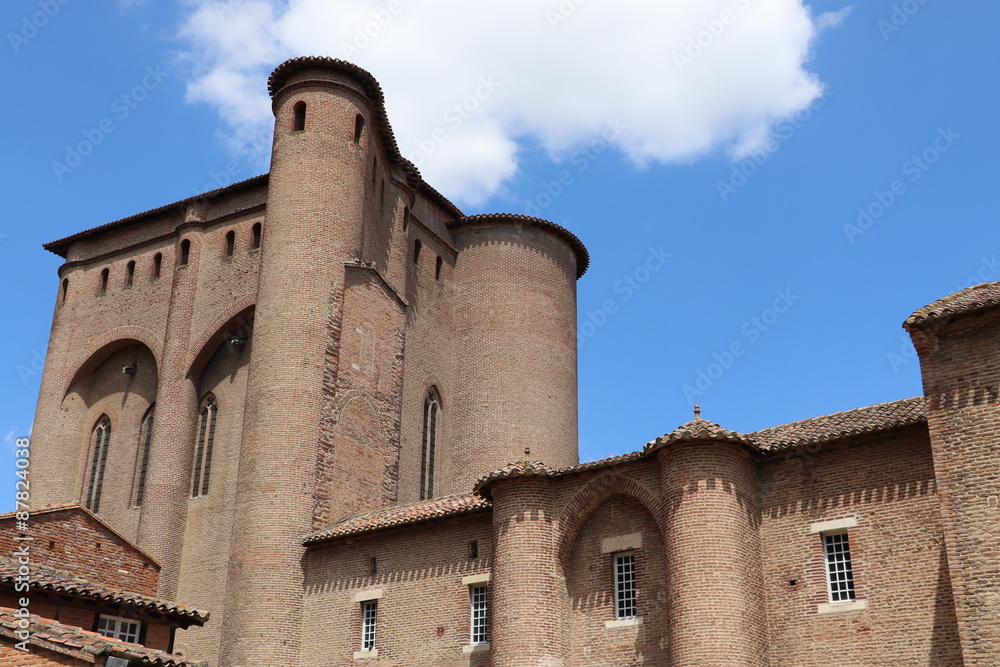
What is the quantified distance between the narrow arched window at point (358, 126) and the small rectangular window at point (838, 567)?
663 inches

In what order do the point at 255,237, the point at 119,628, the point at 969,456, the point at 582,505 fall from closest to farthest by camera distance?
the point at 969,456 → the point at 119,628 → the point at 582,505 → the point at 255,237

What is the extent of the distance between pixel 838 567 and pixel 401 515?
→ 9.47m

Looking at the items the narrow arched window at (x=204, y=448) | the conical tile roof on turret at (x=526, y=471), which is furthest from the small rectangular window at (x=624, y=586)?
the narrow arched window at (x=204, y=448)

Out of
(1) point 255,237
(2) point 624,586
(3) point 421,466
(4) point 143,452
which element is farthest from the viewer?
(4) point 143,452

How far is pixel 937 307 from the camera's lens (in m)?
16.1

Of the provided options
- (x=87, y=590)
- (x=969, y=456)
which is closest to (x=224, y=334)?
(x=87, y=590)

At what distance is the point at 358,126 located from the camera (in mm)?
28594

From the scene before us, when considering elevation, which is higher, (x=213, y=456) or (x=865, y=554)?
(x=213, y=456)

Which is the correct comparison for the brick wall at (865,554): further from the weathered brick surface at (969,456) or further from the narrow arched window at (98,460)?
the narrow arched window at (98,460)

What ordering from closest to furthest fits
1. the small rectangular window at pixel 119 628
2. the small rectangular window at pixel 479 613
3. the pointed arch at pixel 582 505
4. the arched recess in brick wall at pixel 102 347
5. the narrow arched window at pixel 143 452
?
1. the small rectangular window at pixel 119 628
2. the pointed arch at pixel 582 505
3. the small rectangular window at pixel 479 613
4. the narrow arched window at pixel 143 452
5. the arched recess in brick wall at pixel 102 347

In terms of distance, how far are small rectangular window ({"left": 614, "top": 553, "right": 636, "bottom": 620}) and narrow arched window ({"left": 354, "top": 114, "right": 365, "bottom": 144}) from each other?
14493 millimetres

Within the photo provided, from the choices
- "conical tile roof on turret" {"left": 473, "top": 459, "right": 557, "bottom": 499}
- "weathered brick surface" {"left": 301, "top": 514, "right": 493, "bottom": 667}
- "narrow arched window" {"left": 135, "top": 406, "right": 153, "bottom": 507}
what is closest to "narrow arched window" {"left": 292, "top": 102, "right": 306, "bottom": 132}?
"narrow arched window" {"left": 135, "top": 406, "right": 153, "bottom": 507}

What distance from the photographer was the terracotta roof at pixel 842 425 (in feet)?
56.0

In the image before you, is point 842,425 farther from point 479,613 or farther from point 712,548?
point 479,613
